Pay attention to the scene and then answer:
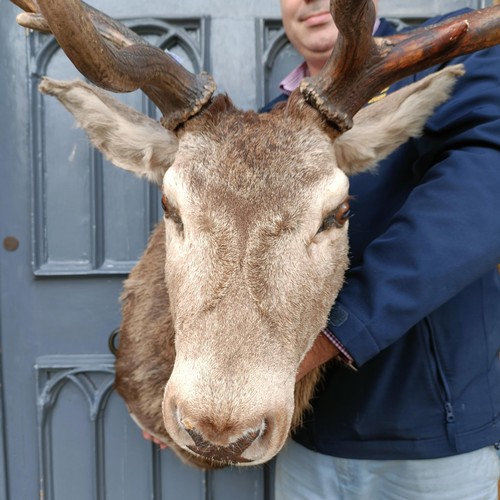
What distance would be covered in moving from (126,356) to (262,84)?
1890 millimetres

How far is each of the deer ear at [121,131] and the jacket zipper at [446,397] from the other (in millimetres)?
1335

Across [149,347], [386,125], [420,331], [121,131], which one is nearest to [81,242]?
[149,347]

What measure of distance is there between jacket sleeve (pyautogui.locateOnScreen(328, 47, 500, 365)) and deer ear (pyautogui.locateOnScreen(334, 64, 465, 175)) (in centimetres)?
20

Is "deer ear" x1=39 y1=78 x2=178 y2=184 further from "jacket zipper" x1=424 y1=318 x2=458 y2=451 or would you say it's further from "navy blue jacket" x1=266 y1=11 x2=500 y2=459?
"jacket zipper" x1=424 y1=318 x2=458 y2=451

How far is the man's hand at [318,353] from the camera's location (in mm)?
1854

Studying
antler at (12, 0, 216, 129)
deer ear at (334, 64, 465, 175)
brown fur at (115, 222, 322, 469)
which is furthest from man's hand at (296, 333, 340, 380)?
antler at (12, 0, 216, 129)

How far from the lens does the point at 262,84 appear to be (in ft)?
10.7

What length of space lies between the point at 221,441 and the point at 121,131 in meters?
1.41

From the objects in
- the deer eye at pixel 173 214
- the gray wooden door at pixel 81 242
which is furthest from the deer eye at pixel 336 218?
the gray wooden door at pixel 81 242

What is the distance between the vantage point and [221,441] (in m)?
1.37

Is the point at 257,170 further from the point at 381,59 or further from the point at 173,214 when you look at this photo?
the point at 381,59

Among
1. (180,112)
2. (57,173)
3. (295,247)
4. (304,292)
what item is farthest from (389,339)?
(57,173)

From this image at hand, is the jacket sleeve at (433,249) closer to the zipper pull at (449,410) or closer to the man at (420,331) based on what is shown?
the man at (420,331)

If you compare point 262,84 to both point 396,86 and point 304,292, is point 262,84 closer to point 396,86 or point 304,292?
point 396,86
